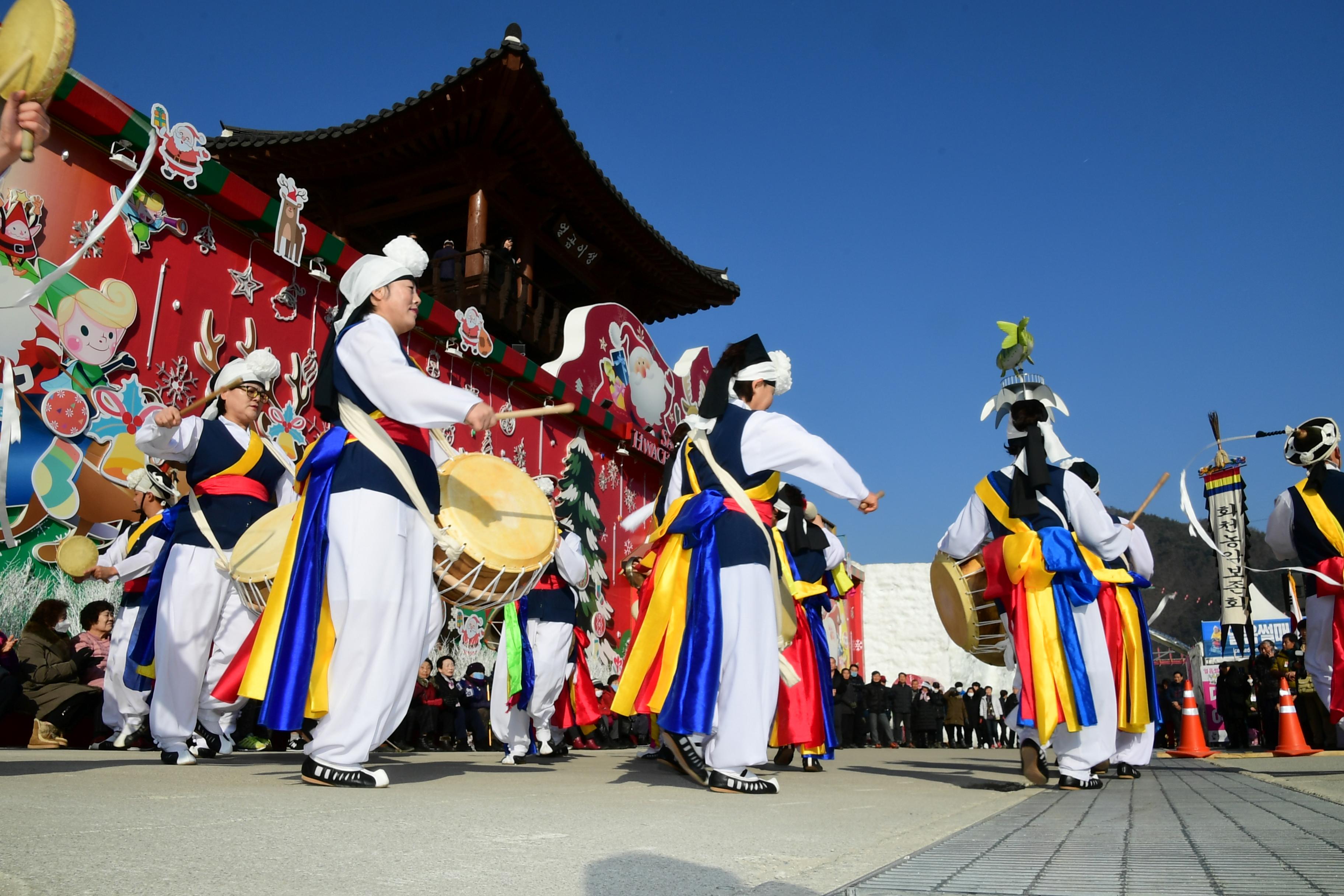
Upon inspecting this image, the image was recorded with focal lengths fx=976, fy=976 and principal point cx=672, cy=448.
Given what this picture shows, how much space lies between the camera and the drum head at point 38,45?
233 centimetres

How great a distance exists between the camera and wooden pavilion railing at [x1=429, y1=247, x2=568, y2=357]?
12172 mm

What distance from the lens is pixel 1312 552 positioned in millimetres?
5355

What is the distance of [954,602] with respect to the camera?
506 cm

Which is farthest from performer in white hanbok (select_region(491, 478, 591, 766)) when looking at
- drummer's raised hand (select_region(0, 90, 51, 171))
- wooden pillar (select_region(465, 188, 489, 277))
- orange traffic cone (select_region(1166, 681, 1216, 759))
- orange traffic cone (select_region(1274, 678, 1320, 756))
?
wooden pillar (select_region(465, 188, 489, 277))

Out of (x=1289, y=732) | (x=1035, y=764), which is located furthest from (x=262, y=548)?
(x=1289, y=732)

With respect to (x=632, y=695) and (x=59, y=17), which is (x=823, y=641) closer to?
(x=632, y=695)

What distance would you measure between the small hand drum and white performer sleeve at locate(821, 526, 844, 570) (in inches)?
202

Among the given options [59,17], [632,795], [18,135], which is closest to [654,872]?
[632,795]

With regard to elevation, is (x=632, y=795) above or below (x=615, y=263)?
below

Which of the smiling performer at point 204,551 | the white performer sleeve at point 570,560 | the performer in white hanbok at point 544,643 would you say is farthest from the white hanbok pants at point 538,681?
the smiling performer at point 204,551

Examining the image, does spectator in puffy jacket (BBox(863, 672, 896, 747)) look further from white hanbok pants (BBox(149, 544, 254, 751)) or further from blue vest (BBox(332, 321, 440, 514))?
blue vest (BBox(332, 321, 440, 514))

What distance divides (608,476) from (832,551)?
6.52m

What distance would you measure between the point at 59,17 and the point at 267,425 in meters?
4.98

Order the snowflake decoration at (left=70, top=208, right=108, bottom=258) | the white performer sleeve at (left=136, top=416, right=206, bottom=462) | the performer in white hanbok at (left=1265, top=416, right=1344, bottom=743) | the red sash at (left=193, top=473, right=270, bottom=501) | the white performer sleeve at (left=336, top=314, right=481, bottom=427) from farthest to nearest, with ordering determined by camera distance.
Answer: the snowflake decoration at (left=70, top=208, right=108, bottom=258), the performer in white hanbok at (left=1265, top=416, right=1344, bottom=743), the red sash at (left=193, top=473, right=270, bottom=501), the white performer sleeve at (left=136, top=416, right=206, bottom=462), the white performer sleeve at (left=336, top=314, right=481, bottom=427)
